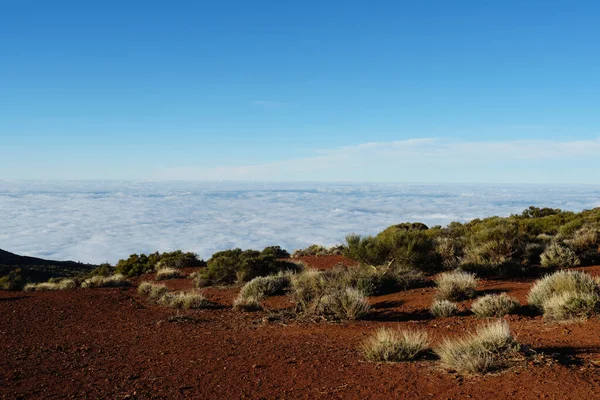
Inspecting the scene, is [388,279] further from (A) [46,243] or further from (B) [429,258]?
(A) [46,243]

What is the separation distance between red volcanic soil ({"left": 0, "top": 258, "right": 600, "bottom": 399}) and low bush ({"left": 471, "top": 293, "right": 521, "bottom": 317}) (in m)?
0.25

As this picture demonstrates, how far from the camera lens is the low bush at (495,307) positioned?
8898 millimetres

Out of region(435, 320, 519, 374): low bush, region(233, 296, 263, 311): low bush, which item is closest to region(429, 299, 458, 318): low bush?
region(435, 320, 519, 374): low bush

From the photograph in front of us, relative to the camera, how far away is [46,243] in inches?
4291

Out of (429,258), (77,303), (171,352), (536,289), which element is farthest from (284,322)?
(77,303)

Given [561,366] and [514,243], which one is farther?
[514,243]

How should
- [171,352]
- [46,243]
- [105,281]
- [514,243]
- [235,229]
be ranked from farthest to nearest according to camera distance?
[235,229] < [46,243] < [105,281] < [514,243] < [171,352]

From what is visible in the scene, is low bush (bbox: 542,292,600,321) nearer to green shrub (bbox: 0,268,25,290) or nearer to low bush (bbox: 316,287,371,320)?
low bush (bbox: 316,287,371,320)

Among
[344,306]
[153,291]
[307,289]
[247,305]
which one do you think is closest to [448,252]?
[307,289]

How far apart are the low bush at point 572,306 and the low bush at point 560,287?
0.31m

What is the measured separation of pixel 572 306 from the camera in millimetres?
7781

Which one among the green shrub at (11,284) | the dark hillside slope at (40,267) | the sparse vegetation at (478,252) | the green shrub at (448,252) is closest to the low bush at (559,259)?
the sparse vegetation at (478,252)

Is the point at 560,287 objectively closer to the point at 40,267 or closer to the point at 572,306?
the point at 572,306

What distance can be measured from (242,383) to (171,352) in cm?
251
